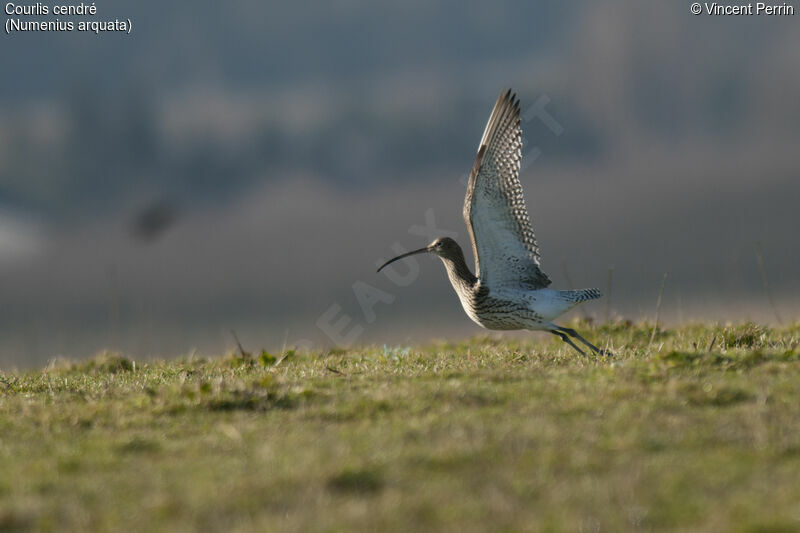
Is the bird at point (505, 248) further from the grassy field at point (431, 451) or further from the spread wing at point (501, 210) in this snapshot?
the grassy field at point (431, 451)

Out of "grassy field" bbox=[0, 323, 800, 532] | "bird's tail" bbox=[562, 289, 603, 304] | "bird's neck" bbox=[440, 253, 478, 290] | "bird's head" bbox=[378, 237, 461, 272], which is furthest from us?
"bird's head" bbox=[378, 237, 461, 272]

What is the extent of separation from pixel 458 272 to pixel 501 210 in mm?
1241

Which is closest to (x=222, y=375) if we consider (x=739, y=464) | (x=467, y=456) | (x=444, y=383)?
(x=444, y=383)

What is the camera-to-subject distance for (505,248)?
1110cm

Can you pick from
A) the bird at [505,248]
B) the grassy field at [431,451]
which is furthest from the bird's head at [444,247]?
the grassy field at [431,451]

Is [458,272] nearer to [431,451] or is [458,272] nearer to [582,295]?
[582,295]

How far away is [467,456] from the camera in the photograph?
558 cm

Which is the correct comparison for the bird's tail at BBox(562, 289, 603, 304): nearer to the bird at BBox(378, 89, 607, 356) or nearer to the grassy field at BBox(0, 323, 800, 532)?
the bird at BBox(378, 89, 607, 356)

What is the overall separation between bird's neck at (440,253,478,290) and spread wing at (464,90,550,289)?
0.28 metres

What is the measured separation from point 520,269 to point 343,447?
580cm

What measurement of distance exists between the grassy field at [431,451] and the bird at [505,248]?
1789 millimetres

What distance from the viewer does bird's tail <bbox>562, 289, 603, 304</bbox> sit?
36.1ft

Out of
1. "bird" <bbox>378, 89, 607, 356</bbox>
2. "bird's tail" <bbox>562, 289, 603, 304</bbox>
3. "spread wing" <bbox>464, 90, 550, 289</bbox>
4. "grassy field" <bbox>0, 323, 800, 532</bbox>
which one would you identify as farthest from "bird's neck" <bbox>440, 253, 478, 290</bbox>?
"grassy field" <bbox>0, 323, 800, 532</bbox>

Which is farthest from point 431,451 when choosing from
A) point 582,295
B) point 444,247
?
point 444,247
